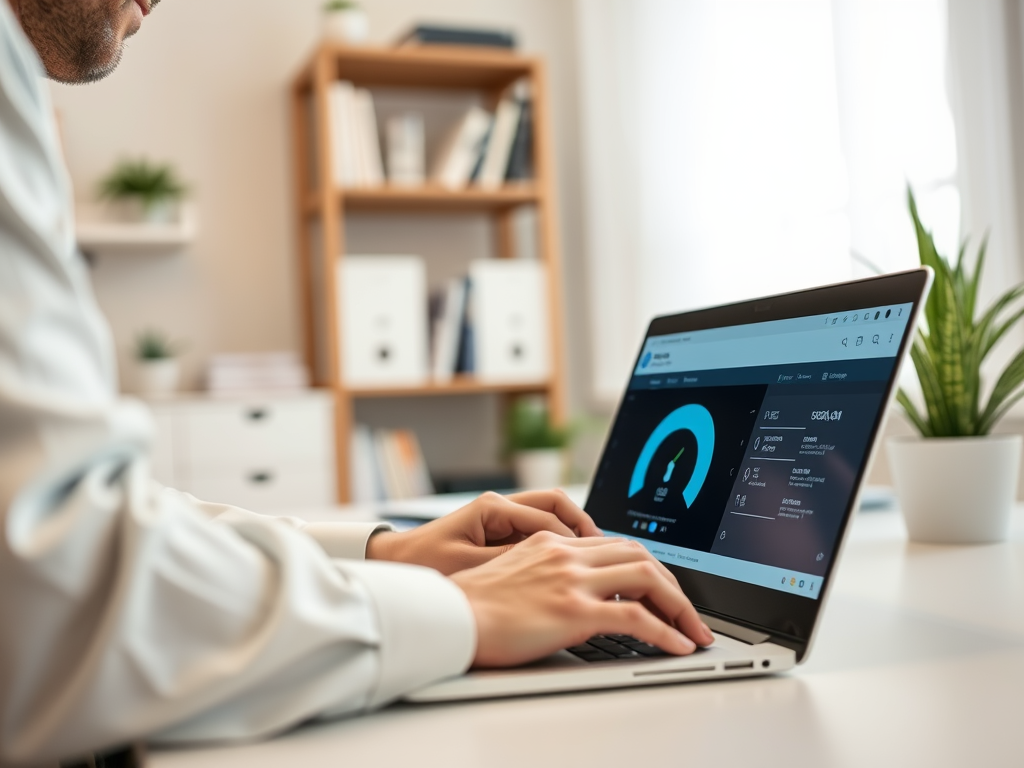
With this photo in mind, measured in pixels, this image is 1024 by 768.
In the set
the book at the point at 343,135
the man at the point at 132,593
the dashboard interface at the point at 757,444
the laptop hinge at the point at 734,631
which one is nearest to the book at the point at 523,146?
the book at the point at 343,135

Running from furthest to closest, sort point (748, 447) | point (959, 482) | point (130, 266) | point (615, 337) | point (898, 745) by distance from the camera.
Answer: point (615, 337), point (130, 266), point (959, 482), point (748, 447), point (898, 745)

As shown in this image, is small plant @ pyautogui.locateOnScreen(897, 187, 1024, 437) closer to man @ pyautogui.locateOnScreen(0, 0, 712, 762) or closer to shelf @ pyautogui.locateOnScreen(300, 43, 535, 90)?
man @ pyautogui.locateOnScreen(0, 0, 712, 762)

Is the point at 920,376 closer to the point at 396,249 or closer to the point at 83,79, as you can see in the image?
the point at 83,79

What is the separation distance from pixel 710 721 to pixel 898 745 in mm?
91

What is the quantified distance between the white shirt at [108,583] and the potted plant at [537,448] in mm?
2740

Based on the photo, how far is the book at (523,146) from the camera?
3.43 meters

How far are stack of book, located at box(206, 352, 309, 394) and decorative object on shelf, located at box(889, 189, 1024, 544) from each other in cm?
226

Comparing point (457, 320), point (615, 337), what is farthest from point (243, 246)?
point (615, 337)

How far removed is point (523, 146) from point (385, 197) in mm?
497

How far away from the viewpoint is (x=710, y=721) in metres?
0.55

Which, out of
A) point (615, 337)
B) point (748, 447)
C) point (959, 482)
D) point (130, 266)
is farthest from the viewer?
point (615, 337)

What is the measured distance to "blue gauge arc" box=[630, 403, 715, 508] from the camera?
0.81 meters

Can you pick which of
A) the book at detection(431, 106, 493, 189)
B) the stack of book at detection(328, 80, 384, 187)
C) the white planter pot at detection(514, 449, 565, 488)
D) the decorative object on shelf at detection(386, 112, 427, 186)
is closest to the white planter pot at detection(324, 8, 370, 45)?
the stack of book at detection(328, 80, 384, 187)

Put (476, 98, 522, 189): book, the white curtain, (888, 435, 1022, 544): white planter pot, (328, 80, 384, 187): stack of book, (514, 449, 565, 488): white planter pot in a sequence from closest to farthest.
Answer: (888, 435, 1022, 544): white planter pot → the white curtain → (328, 80, 384, 187): stack of book → (514, 449, 565, 488): white planter pot → (476, 98, 522, 189): book
